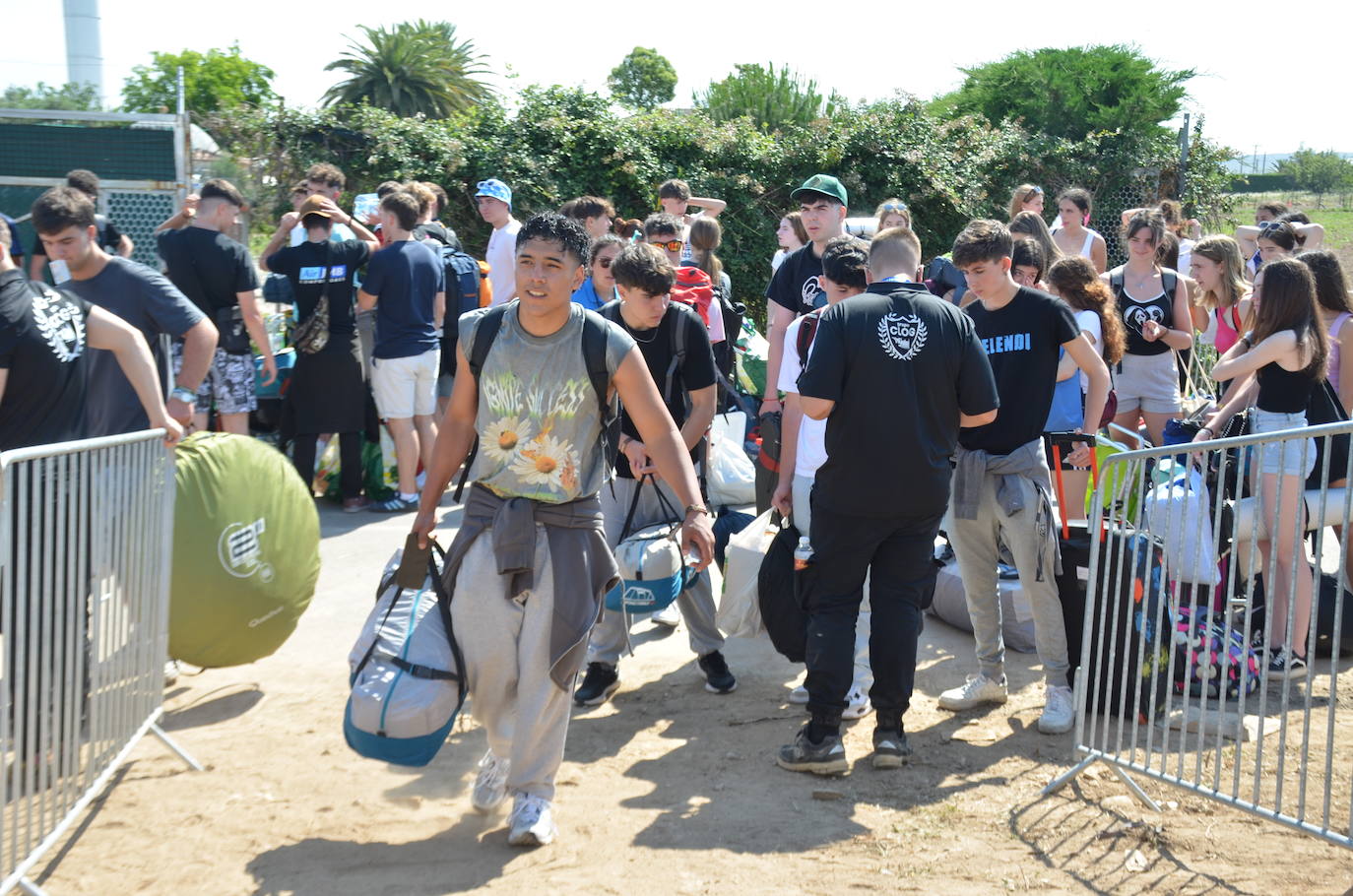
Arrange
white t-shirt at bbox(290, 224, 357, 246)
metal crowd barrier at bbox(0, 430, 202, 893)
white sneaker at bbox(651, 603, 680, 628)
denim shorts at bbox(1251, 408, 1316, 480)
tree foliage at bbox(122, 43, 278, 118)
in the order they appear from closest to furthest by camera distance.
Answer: metal crowd barrier at bbox(0, 430, 202, 893)
denim shorts at bbox(1251, 408, 1316, 480)
white sneaker at bbox(651, 603, 680, 628)
white t-shirt at bbox(290, 224, 357, 246)
tree foliage at bbox(122, 43, 278, 118)

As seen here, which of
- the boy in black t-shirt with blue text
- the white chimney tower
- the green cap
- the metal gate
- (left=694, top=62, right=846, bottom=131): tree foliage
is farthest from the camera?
the white chimney tower

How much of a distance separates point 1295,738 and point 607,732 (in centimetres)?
262

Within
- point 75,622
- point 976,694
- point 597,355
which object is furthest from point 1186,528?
point 75,622

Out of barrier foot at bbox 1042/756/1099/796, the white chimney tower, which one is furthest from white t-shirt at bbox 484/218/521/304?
the white chimney tower

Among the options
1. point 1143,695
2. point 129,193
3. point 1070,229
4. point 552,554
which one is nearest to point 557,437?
point 552,554

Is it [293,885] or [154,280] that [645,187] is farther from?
[293,885]

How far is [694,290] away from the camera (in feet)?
21.9

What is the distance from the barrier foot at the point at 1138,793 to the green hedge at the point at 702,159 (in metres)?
11.7

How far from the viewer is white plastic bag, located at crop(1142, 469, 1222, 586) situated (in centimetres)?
406

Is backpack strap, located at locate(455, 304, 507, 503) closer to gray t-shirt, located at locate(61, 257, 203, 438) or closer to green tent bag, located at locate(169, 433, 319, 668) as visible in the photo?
green tent bag, located at locate(169, 433, 319, 668)

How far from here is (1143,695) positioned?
4727 millimetres

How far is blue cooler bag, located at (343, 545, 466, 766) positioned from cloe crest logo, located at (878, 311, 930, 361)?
1.71 metres

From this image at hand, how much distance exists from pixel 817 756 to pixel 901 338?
152 centimetres

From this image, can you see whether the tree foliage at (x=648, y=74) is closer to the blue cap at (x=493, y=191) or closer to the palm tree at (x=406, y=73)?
the palm tree at (x=406, y=73)
